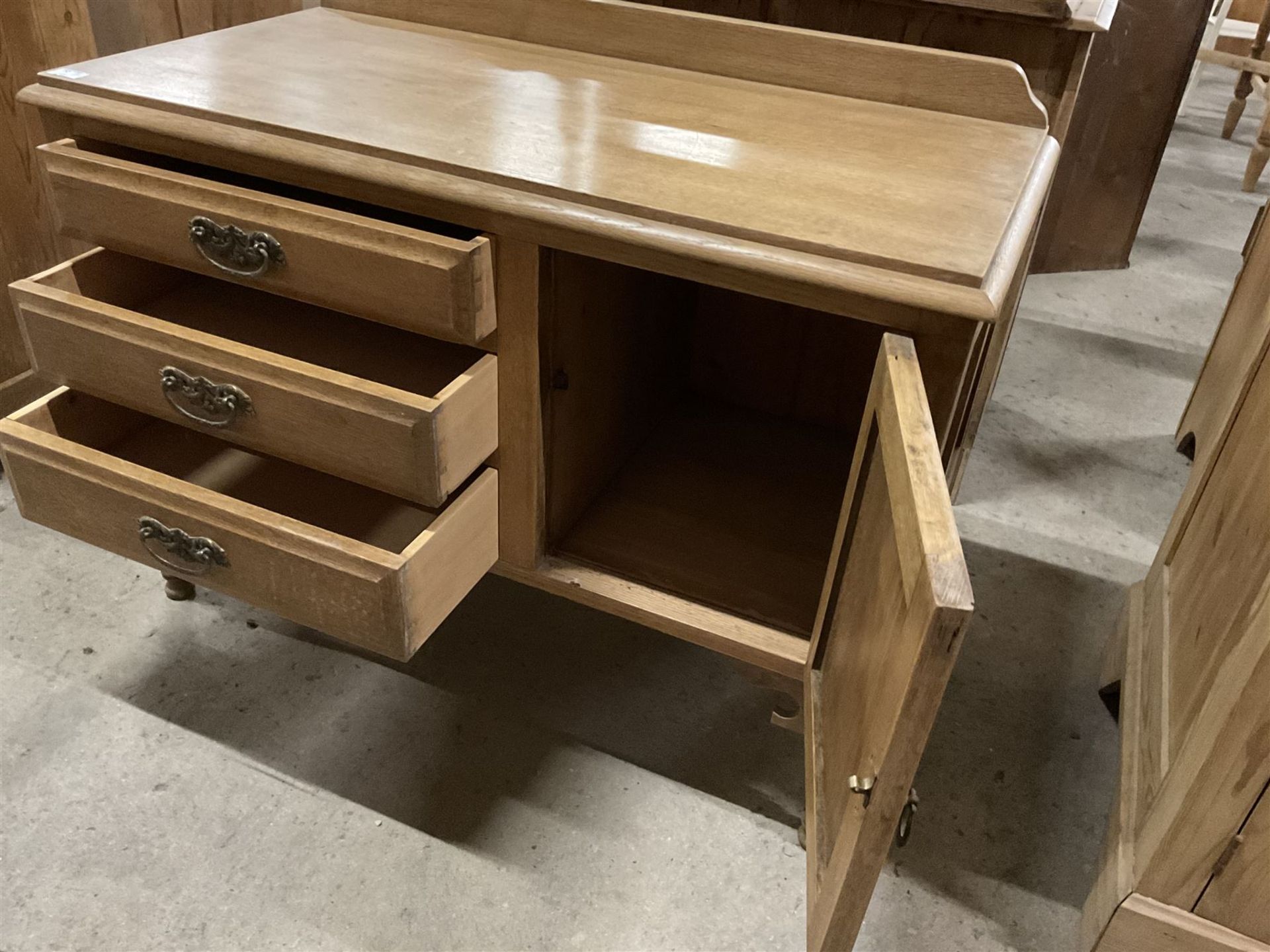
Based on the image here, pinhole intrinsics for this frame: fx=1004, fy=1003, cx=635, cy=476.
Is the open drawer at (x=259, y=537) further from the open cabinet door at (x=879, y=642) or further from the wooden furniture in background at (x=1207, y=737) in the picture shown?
the wooden furniture in background at (x=1207, y=737)

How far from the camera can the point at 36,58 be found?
51.6 inches

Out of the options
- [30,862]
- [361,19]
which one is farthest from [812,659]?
[361,19]

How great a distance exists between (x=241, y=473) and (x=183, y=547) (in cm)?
23

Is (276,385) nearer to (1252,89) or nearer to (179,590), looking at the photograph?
(179,590)

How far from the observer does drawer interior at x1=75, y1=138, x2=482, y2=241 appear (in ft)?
3.14

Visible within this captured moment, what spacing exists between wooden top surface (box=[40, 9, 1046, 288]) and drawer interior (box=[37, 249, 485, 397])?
0.19m

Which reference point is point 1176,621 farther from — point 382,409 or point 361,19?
point 361,19

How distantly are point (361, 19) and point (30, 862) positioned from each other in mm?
996

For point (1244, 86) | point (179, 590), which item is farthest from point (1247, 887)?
point (1244, 86)

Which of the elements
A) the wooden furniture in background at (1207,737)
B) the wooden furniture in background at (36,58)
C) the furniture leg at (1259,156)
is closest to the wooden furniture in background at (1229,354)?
the wooden furniture in background at (1207,737)

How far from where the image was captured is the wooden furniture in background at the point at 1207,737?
779 mm

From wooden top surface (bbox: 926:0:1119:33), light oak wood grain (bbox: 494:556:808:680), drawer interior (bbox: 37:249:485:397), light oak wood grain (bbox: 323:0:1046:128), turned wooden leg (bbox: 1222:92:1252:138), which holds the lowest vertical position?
turned wooden leg (bbox: 1222:92:1252:138)

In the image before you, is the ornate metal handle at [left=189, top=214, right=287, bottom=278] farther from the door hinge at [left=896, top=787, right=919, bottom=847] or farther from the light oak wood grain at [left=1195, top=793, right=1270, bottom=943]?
the light oak wood grain at [left=1195, top=793, right=1270, bottom=943]

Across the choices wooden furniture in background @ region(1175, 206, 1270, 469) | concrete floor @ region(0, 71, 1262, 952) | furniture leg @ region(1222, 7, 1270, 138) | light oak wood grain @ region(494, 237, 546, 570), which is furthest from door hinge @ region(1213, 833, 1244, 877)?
furniture leg @ region(1222, 7, 1270, 138)
